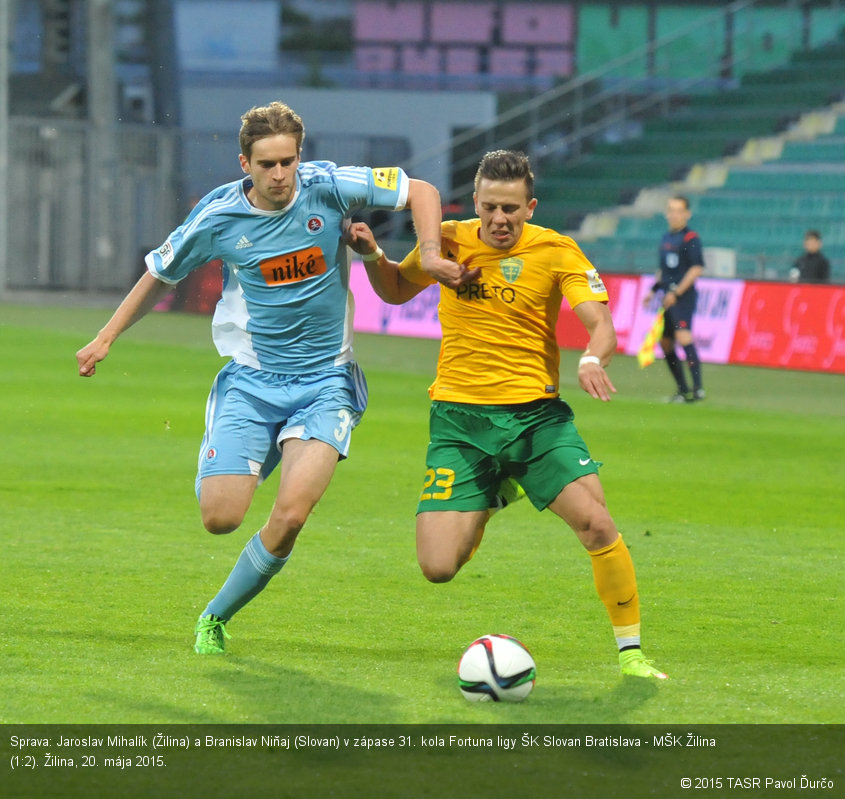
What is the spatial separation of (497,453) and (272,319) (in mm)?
1077

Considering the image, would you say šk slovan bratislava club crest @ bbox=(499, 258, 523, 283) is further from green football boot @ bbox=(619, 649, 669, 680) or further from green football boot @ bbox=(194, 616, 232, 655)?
green football boot @ bbox=(194, 616, 232, 655)

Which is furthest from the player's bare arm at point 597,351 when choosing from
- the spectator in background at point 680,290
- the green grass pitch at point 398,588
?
the spectator in background at point 680,290

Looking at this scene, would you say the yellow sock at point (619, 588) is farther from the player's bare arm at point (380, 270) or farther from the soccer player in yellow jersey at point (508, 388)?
the player's bare arm at point (380, 270)

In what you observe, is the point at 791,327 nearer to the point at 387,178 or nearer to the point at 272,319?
the point at 387,178

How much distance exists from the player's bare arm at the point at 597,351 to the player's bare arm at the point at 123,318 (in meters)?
1.71

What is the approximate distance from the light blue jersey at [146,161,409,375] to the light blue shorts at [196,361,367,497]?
67mm

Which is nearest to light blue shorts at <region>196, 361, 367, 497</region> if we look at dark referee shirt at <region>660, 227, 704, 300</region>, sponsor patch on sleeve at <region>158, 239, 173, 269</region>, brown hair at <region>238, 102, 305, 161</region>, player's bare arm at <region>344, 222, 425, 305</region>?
player's bare arm at <region>344, 222, 425, 305</region>

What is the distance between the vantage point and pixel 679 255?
1592 centimetres

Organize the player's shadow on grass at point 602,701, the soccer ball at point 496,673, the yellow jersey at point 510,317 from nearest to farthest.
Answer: the player's shadow on grass at point 602,701, the soccer ball at point 496,673, the yellow jersey at point 510,317

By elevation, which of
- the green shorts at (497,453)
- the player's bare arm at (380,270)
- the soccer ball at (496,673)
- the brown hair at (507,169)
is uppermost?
the brown hair at (507,169)

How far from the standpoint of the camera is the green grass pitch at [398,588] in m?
5.18

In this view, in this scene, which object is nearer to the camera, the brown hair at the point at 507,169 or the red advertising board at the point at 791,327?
the brown hair at the point at 507,169

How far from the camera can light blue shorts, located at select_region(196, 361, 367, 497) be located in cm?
591
